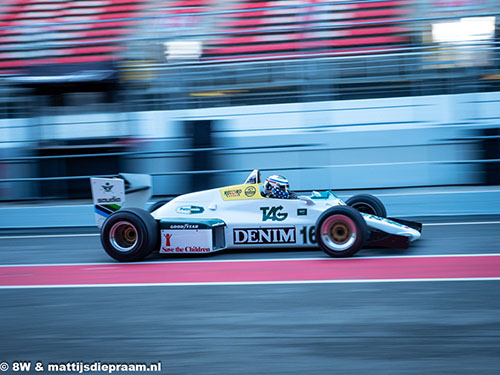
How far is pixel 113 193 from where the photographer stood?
7832 millimetres

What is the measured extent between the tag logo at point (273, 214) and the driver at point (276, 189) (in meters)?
0.14

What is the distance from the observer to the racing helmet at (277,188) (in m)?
7.42

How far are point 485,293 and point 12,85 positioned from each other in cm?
997

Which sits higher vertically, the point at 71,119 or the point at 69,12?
the point at 69,12

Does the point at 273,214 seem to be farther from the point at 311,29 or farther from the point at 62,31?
the point at 62,31

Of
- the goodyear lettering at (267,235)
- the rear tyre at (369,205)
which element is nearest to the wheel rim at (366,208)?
the rear tyre at (369,205)

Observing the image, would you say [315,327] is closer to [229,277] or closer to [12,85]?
[229,277]

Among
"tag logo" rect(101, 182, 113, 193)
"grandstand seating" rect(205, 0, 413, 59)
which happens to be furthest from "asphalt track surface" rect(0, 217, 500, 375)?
"grandstand seating" rect(205, 0, 413, 59)

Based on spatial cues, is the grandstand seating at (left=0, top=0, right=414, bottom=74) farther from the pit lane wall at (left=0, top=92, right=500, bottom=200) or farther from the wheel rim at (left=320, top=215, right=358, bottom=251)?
the wheel rim at (left=320, top=215, right=358, bottom=251)

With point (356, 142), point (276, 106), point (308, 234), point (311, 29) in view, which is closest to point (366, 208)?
point (308, 234)

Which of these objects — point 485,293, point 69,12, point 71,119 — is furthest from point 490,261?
point 69,12

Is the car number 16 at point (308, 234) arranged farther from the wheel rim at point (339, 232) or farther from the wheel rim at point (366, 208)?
the wheel rim at point (366, 208)

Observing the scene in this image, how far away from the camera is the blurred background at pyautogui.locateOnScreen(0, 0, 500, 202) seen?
11.1 metres

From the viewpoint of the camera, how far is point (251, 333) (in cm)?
461
